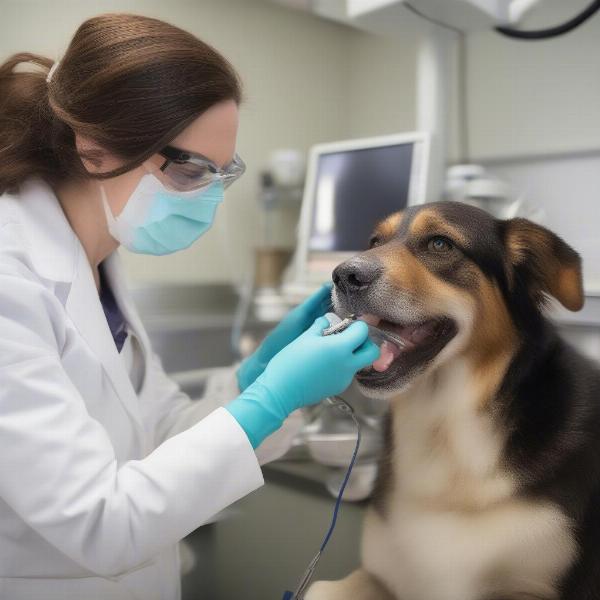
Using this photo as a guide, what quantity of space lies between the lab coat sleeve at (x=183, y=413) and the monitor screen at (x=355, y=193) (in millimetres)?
612

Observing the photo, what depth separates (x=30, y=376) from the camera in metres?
0.69

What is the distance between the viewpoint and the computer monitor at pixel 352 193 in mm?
1566

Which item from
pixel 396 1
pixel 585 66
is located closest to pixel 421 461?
pixel 396 1

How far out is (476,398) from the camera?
846 millimetres

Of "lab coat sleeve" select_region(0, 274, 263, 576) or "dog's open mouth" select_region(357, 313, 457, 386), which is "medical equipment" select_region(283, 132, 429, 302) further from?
"lab coat sleeve" select_region(0, 274, 263, 576)

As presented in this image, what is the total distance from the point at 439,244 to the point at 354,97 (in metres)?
1.71

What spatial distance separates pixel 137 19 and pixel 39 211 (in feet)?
1.01

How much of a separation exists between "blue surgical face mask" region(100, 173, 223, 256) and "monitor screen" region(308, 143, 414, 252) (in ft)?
2.22

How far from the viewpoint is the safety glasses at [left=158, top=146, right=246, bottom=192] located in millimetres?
873

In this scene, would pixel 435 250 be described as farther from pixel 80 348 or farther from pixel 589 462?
pixel 80 348

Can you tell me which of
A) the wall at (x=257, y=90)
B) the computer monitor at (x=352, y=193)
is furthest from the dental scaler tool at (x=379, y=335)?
the wall at (x=257, y=90)

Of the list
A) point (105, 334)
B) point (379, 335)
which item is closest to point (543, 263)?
point (379, 335)

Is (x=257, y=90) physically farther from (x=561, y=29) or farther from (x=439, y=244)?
(x=439, y=244)

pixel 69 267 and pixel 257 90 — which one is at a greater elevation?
pixel 69 267
